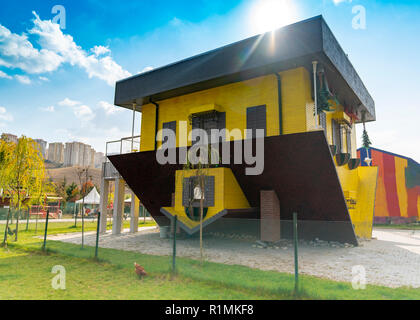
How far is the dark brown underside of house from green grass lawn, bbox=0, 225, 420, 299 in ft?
13.8

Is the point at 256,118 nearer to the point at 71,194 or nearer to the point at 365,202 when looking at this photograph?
the point at 365,202

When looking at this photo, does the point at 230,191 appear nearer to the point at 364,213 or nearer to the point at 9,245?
the point at 364,213

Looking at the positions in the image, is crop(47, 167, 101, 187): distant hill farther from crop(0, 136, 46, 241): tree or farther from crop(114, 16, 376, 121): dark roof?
crop(114, 16, 376, 121): dark roof

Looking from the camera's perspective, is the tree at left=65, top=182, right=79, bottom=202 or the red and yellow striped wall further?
the tree at left=65, top=182, right=79, bottom=202

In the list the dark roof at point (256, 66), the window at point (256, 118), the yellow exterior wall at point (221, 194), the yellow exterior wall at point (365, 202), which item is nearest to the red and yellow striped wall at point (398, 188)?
the yellow exterior wall at point (365, 202)

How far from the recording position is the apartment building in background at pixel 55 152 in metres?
125

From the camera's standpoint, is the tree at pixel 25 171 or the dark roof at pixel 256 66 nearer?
the dark roof at pixel 256 66

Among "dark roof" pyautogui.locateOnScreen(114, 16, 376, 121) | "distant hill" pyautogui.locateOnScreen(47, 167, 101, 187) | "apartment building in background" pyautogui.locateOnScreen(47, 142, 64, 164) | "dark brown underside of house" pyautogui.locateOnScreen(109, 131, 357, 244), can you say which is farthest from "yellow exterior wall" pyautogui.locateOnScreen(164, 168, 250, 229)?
"apartment building in background" pyautogui.locateOnScreen(47, 142, 64, 164)

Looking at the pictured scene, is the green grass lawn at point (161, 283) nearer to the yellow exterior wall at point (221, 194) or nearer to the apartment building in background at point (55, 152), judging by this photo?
the yellow exterior wall at point (221, 194)

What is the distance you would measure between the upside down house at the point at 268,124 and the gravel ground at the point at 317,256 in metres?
0.97

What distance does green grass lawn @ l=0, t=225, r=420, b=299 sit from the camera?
561cm

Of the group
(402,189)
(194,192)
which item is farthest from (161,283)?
(402,189)

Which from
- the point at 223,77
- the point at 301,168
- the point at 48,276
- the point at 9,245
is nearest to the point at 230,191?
the point at 301,168

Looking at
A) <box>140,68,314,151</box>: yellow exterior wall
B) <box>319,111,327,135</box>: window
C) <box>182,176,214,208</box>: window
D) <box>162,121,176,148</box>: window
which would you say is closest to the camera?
<box>140,68,314,151</box>: yellow exterior wall
